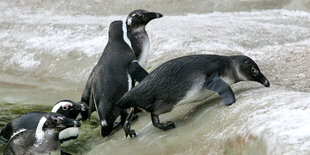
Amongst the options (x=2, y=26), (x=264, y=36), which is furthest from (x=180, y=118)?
(x=2, y=26)

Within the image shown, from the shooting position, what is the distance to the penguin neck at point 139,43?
546 centimetres

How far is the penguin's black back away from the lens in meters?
4.20

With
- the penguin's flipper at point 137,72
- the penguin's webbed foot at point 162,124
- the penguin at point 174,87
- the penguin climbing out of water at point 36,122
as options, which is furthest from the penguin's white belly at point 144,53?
the penguin's webbed foot at point 162,124

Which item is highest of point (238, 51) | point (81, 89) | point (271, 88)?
point (271, 88)

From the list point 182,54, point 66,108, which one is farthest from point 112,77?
point 182,54

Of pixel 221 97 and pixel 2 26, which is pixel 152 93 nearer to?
pixel 221 97

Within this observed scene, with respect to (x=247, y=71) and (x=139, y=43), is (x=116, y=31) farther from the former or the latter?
(x=247, y=71)

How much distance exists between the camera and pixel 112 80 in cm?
478

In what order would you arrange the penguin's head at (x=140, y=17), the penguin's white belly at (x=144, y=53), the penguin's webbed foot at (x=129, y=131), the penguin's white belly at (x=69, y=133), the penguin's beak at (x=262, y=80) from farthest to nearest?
the penguin's head at (x=140, y=17) → the penguin's white belly at (x=144, y=53) → the penguin's white belly at (x=69, y=133) → the penguin's beak at (x=262, y=80) → the penguin's webbed foot at (x=129, y=131)

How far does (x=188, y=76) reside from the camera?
167 inches

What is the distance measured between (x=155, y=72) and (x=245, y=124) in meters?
0.97

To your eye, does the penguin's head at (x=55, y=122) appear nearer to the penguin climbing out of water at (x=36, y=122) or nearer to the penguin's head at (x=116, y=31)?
the penguin climbing out of water at (x=36, y=122)

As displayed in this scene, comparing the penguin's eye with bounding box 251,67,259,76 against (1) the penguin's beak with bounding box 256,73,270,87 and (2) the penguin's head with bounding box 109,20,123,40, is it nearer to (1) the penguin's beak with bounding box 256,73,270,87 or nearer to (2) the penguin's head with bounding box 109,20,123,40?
(1) the penguin's beak with bounding box 256,73,270,87

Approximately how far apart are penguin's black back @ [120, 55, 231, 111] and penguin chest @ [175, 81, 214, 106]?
2 cm
